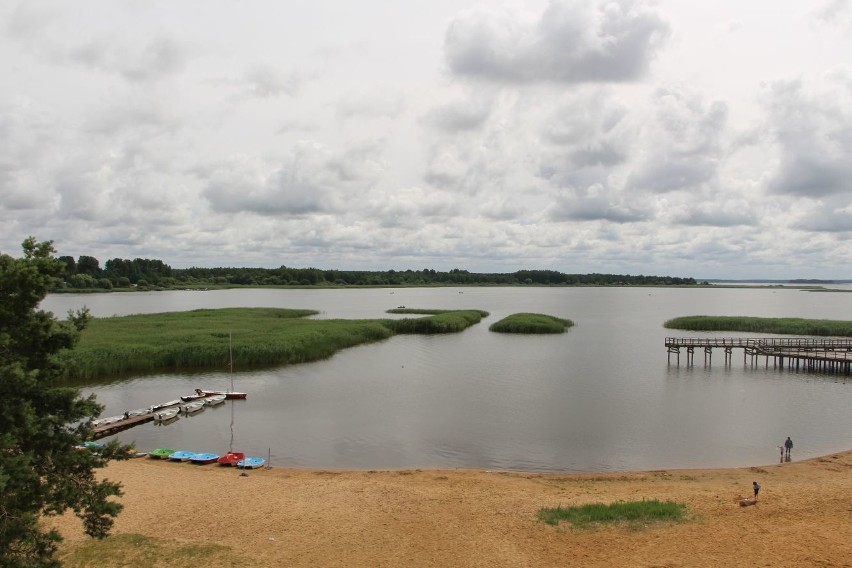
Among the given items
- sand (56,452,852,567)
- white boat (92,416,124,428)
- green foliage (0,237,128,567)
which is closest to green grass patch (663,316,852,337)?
sand (56,452,852,567)

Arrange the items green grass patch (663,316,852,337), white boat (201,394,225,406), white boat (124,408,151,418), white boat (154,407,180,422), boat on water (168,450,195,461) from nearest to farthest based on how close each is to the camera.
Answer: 1. boat on water (168,450,195,461)
2. white boat (124,408,151,418)
3. white boat (154,407,180,422)
4. white boat (201,394,225,406)
5. green grass patch (663,316,852,337)

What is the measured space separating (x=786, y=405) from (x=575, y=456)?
19.5 m

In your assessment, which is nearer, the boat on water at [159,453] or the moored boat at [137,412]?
the boat on water at [159,453]

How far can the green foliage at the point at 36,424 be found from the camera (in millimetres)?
10492

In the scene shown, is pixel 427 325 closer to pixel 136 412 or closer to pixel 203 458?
pixel 136 412

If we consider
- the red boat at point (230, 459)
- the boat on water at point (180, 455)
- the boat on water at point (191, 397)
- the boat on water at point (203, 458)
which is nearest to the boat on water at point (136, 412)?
the boat on water at point (191, 397)

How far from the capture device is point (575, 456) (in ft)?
92.6

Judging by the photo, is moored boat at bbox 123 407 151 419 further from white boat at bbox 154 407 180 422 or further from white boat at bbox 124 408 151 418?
white boat at bbox 154 407 180 422

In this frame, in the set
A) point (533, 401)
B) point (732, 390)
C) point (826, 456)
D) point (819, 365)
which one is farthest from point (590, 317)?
point (826, 456)

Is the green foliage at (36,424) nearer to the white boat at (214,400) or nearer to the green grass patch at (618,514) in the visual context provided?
the green grass patch at (618,514)

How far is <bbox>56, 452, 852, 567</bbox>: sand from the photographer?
1634cm

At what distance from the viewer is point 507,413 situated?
36.1 m

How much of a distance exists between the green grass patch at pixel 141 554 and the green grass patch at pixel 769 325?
3203 inches

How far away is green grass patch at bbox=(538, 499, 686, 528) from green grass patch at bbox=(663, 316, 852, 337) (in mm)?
70144
